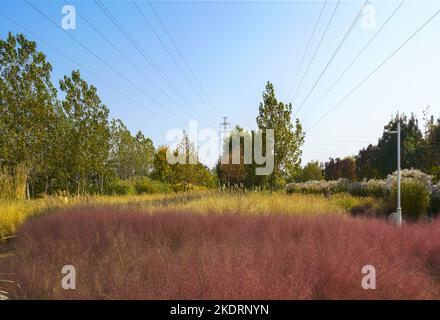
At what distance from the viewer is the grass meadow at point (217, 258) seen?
3078mm

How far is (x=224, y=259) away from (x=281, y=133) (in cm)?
1119

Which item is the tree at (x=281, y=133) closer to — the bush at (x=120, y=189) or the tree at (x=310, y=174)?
the bush at (x=120, y=189)

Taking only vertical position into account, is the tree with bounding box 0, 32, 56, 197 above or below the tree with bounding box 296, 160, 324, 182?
above

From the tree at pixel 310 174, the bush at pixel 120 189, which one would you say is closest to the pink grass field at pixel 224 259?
the bush at pixel 120 189

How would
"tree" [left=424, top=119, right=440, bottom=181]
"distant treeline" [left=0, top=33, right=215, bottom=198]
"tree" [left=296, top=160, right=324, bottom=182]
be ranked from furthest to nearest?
"tree" [left=296, top=160, right=324, bottom=182] < "tree" [left=424, top=119, right=440, bottom=181] < "distant treeline" [left=0, top=33, right=215, bottom=198]

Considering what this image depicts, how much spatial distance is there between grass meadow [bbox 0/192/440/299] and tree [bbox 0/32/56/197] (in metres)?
8.64

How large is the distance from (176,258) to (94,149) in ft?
47.4

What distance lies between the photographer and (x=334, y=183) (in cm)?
1873

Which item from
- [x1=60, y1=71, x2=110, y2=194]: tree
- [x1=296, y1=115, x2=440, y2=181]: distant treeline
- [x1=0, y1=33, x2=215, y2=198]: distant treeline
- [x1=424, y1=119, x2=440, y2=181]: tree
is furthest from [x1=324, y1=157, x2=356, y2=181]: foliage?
[x1=60, y1=71, x2=110, y2=194]: tree

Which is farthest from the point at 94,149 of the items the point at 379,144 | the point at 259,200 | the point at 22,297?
the point at 379,144

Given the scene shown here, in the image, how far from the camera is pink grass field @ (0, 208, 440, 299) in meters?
3.07

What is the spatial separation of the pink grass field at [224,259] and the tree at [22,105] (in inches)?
376

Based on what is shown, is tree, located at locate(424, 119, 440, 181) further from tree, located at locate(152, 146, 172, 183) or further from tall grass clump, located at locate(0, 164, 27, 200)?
tall grass clump, located at locate(0, 164, 27, 200)
